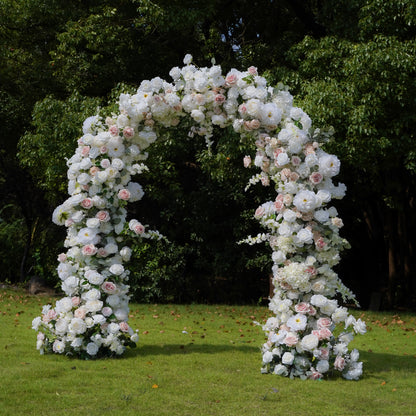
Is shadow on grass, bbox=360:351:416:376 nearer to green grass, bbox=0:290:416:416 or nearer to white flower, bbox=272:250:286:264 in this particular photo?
green grass, bbox=0:290:416:416

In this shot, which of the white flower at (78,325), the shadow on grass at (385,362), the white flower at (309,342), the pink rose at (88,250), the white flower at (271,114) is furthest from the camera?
the shadow on grass at (385,362)

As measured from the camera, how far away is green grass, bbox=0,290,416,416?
4969mm

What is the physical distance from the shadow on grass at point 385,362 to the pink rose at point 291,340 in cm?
107

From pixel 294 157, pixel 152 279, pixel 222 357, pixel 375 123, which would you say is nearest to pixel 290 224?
pixel 294 157

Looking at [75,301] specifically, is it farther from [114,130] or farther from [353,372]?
[353,372]

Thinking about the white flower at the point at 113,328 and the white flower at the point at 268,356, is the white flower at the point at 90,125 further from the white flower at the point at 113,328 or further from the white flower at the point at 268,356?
the white flower at the point at 268,356

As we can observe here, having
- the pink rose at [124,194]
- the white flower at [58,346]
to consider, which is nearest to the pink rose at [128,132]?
the pink rose at [124,194]

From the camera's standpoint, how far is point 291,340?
20.0ft

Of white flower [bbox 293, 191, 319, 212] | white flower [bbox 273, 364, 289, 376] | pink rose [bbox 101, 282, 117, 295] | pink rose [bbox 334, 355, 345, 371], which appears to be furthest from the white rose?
white flower [bbox 293, 191, 319, 212]

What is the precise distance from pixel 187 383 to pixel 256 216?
1878mm

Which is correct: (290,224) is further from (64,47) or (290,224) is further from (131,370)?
(64,47)

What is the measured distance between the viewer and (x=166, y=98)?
22.0 ft

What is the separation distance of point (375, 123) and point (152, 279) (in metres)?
6.37

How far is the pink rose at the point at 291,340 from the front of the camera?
6.09 metres
